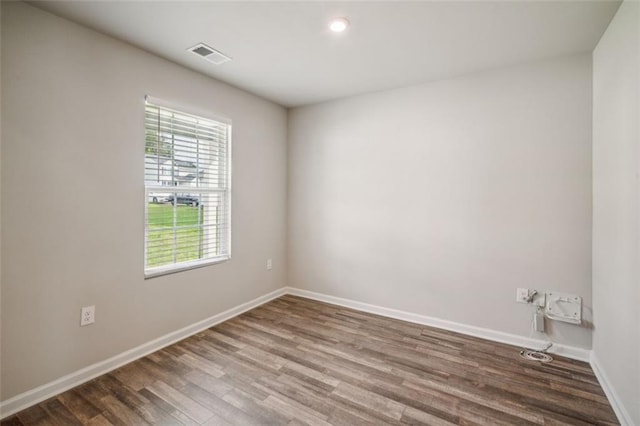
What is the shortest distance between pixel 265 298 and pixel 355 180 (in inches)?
72.8

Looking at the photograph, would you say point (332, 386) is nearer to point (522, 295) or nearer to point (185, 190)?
point (522, 295)

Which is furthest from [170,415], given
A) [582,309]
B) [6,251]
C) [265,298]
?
[582,309]

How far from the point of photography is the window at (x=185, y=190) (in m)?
2.53

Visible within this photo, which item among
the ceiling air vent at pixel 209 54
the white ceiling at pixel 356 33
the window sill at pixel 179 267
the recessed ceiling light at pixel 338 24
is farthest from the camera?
the window sill at pixel 179 267

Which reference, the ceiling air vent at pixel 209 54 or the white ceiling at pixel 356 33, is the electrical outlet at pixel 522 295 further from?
the ceiling air vent at pixel 209 54

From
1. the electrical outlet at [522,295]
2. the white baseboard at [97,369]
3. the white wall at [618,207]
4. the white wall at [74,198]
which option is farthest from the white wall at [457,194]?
the white wall at [74,198]

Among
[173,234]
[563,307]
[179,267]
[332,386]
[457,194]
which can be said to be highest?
[457,194]

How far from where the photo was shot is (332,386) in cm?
205

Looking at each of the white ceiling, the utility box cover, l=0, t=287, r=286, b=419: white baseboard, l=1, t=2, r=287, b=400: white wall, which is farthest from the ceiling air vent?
the utility box cover

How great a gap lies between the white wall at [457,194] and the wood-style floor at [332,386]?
57 cm

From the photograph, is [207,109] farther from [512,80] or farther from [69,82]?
[512,80]

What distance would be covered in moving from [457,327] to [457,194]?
4.32 feet

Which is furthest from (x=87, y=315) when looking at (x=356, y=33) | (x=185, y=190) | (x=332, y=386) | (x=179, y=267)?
(x=356, y=33)

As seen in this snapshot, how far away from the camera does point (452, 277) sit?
9.66ft
